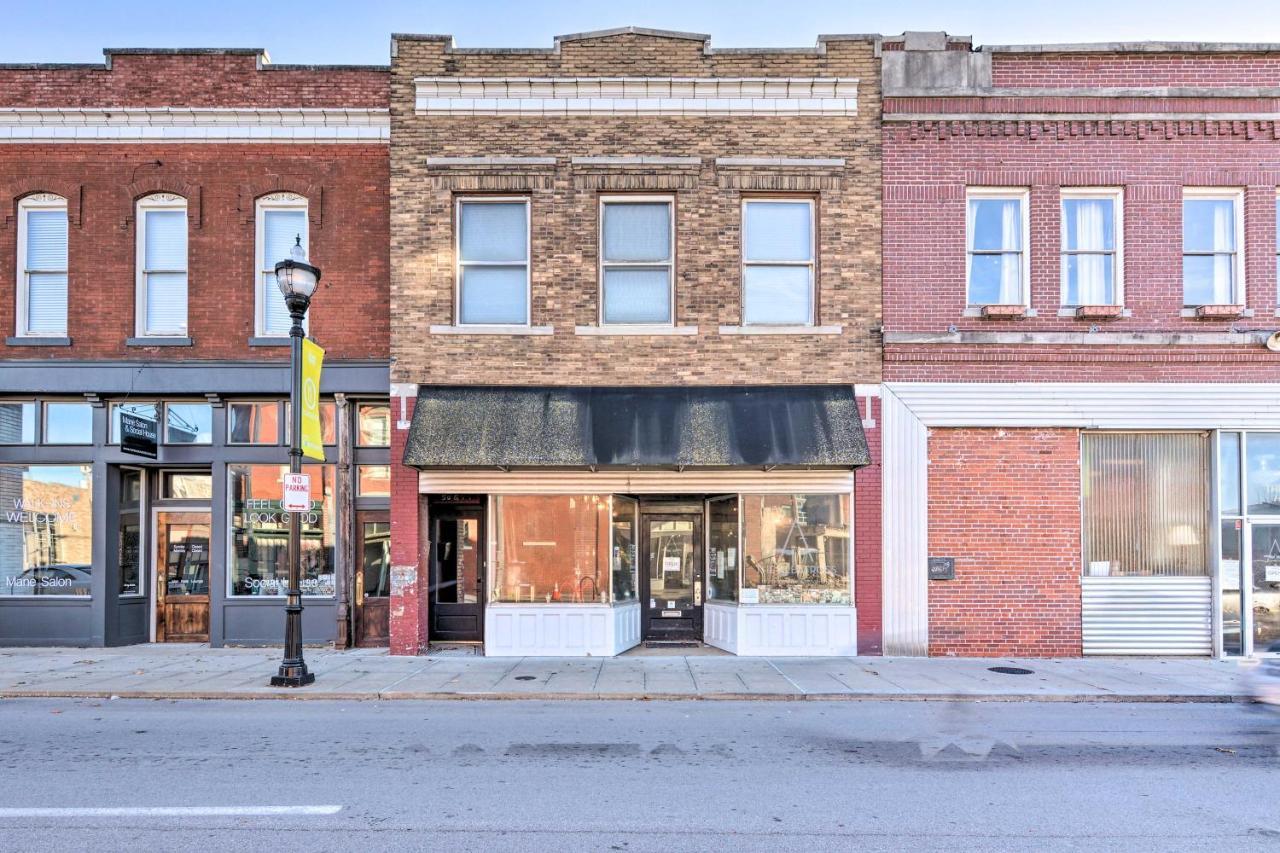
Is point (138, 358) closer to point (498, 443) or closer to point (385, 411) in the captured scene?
point (385, 411)

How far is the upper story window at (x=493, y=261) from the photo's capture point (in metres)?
13.2

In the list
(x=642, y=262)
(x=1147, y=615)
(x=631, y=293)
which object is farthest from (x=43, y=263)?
(x=1147, y=615)

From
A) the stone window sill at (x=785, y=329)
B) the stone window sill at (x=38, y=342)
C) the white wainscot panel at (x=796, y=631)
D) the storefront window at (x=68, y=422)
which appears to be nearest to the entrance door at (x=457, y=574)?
the white wainscot panel at (x=796, y=631)

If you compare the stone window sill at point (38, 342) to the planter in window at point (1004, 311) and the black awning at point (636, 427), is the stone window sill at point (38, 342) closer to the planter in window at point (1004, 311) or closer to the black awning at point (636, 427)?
the black awning at point (636, 427)

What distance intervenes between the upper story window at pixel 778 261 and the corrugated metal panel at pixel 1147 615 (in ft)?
20.0

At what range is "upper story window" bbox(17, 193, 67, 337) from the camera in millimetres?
13461

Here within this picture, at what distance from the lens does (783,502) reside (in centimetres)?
1284

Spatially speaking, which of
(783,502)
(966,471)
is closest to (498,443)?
(783,502)

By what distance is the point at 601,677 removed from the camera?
36.1ft

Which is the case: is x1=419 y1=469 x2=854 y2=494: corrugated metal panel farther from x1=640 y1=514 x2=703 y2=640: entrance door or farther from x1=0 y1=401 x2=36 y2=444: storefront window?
x1=0 y1=401 x2=36 y2=444: storefront window

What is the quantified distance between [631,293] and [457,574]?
535cm

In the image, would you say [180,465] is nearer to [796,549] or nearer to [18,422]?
[18,422]

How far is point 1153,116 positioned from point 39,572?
18.9 metres

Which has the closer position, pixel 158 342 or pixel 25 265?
pixel 158 342
